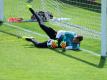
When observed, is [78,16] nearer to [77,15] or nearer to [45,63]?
[77,15]

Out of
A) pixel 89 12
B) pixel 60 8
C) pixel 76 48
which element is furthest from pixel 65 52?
pixel 60 8

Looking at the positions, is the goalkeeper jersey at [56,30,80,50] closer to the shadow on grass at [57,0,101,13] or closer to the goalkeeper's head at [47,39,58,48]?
the goalkeeper's head at [47,39,58,48]

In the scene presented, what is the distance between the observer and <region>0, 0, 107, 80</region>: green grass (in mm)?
7379

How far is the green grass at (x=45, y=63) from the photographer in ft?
24.2

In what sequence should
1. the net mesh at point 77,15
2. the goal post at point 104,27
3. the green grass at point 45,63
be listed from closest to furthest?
1. the green grass at point 45,63
2. the goal post at point 104,27
3. the net mesh at point 77,15

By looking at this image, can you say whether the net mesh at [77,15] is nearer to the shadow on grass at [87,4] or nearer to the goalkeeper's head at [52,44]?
the shadow on grass at [87,4]

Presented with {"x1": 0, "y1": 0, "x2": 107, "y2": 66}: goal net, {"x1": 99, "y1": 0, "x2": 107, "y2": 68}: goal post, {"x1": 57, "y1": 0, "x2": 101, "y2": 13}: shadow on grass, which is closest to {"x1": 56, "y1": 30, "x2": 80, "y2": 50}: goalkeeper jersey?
{"x1": 0, "y1": 0, "x2": 107, "y2": 66}: goal net

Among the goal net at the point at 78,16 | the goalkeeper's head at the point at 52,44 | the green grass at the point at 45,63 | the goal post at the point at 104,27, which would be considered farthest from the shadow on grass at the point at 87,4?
the goal post at the point at 104,27

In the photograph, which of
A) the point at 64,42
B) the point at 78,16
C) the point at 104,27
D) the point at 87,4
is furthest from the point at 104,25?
the point at 78,16

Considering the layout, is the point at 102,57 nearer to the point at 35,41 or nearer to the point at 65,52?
the point at 65,52

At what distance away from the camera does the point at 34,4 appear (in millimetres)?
14695

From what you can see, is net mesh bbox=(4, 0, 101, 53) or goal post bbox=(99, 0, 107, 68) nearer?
goal post bbox=(99, 0, 107, 68)

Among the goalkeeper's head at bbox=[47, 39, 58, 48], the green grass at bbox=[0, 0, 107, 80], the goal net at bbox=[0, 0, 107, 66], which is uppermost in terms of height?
the goal net at bbox=[0, 0, 107, 66]

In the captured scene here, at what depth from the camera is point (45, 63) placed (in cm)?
824
